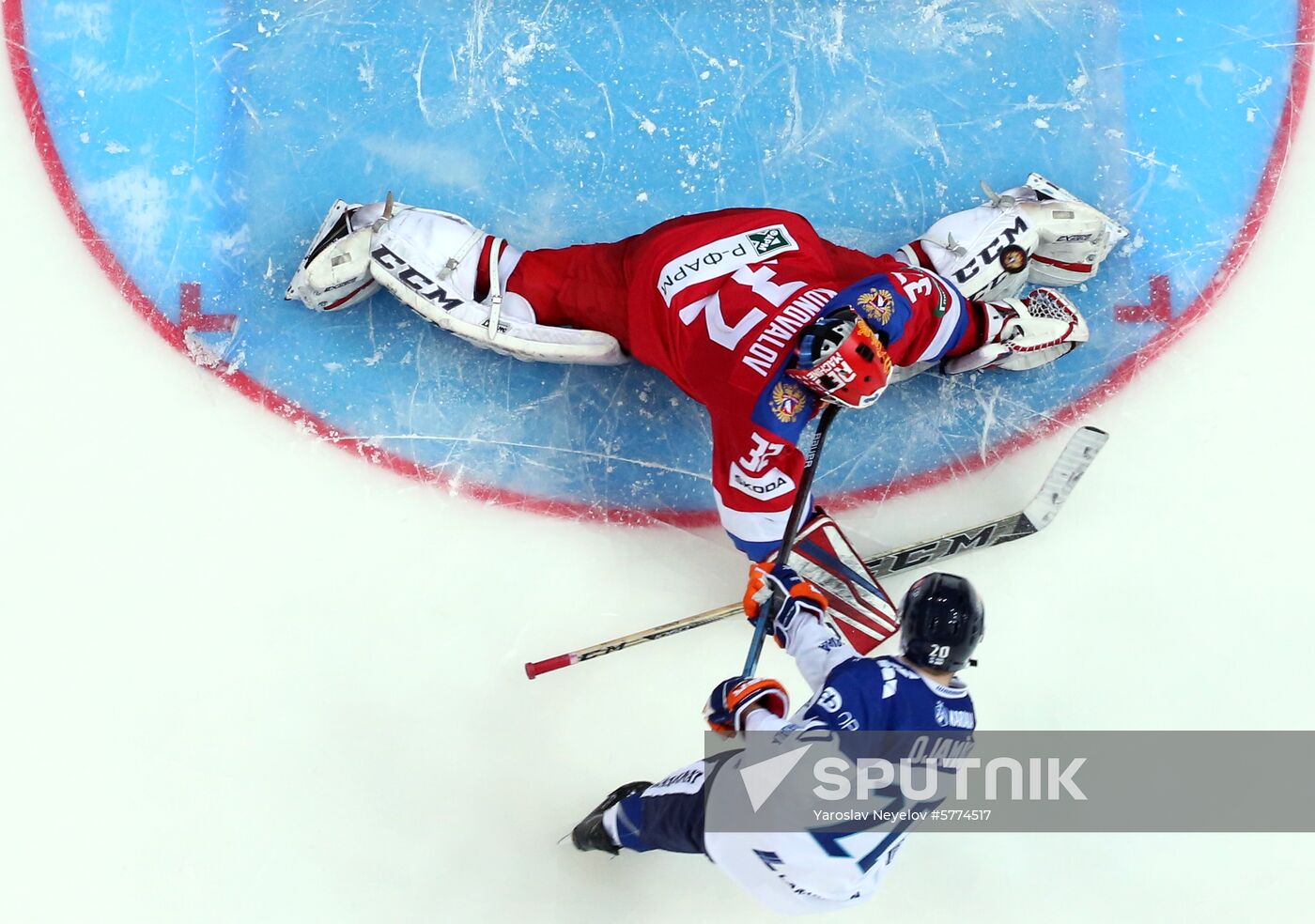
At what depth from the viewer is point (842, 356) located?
3156 millimetres

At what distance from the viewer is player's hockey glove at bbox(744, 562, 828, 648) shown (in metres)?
3.33

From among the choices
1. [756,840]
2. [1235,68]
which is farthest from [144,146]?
[1235,68]

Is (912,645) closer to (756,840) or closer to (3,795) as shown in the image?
(756,840)

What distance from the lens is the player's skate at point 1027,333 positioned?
371 centimetres

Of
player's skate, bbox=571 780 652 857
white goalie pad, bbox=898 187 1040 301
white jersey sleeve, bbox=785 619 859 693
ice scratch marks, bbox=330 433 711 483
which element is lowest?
player's skate, bbox=571 780 652 857

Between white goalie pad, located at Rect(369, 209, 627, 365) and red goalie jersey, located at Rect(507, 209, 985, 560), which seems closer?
red goalie jersey, located at Rect(507, 209, 985, 560)

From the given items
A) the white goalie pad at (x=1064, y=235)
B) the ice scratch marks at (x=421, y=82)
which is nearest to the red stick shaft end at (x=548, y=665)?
the ice scratch marks at (x=421, y=82)

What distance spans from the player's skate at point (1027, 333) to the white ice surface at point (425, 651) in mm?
344

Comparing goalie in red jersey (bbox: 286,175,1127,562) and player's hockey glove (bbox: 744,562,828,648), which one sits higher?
goalie in red jersey (bbox: 286,175,1127,562)

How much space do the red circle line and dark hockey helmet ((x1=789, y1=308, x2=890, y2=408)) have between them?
0.86m

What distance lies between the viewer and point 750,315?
3363 mm

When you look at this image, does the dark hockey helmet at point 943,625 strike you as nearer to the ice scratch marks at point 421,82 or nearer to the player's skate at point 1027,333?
the player's skate at point 1027,333

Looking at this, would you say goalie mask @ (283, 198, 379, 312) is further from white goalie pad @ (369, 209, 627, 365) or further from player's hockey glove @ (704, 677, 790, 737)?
player's hockey glove @ (704, 677, 790, 737)

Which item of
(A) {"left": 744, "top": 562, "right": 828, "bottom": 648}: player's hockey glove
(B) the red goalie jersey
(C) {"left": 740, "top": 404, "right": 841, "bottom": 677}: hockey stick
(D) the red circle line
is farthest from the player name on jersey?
(D) the red circle line
